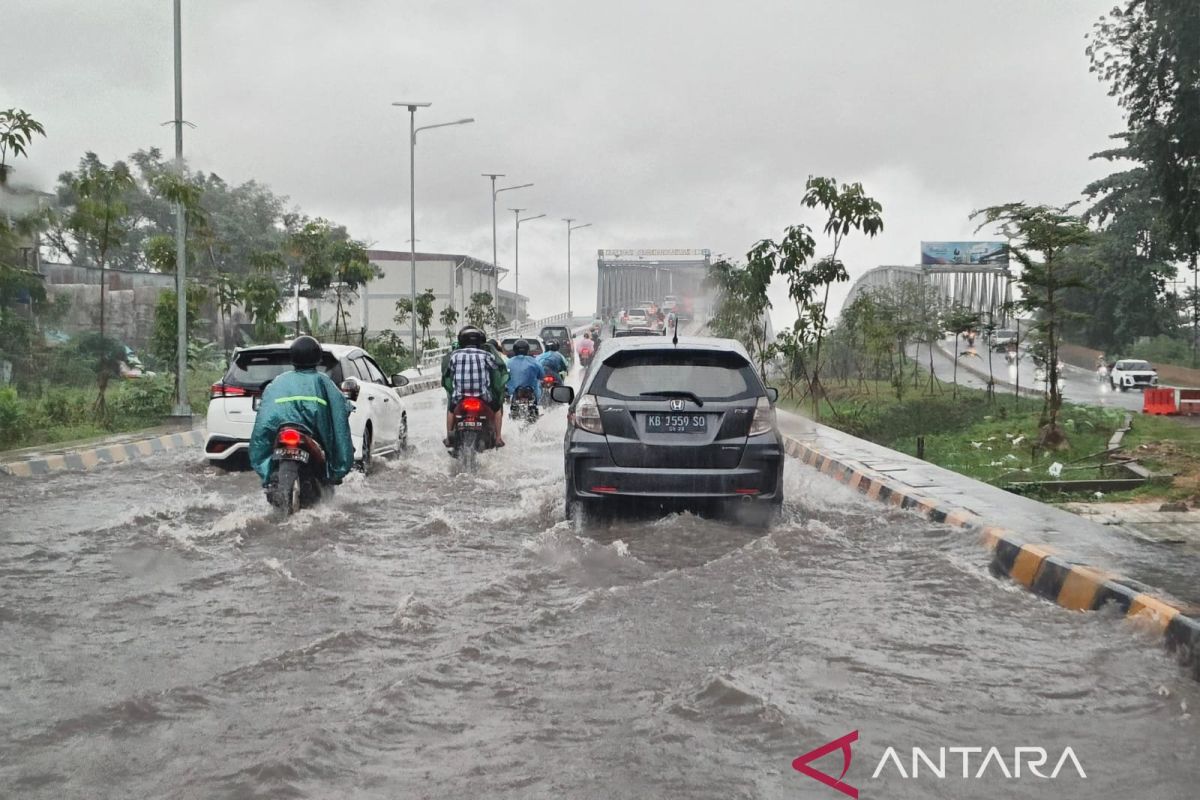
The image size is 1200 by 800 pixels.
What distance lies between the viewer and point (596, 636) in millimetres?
6148

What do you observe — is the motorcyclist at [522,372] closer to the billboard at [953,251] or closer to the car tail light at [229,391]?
the car tail light at [229,391]

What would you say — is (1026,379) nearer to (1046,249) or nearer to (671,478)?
(1046,249)

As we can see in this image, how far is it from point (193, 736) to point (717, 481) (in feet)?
17.2

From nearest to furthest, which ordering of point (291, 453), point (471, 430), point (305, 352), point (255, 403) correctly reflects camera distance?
point (291, 453)
point (305, 352)
point (255, 403)
point (471, 430)

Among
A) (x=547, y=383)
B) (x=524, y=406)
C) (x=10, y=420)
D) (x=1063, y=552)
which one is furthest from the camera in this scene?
(x=547, y=383)

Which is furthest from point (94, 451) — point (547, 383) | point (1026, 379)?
point (1026, 379)

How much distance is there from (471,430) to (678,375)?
15.1 feet

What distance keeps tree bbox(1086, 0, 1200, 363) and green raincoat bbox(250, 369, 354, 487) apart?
1193 cm

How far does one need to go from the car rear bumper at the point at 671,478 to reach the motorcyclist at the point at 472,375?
4.60 metres

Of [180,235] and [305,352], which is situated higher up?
[180,235]

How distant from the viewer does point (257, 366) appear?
14.0 meters

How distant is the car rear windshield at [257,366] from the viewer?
13.8 meters

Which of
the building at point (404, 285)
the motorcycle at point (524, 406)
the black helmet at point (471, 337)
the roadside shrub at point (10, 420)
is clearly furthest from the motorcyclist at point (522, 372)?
the building at point (404, 285)

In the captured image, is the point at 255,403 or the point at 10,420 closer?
the point at 255,403
